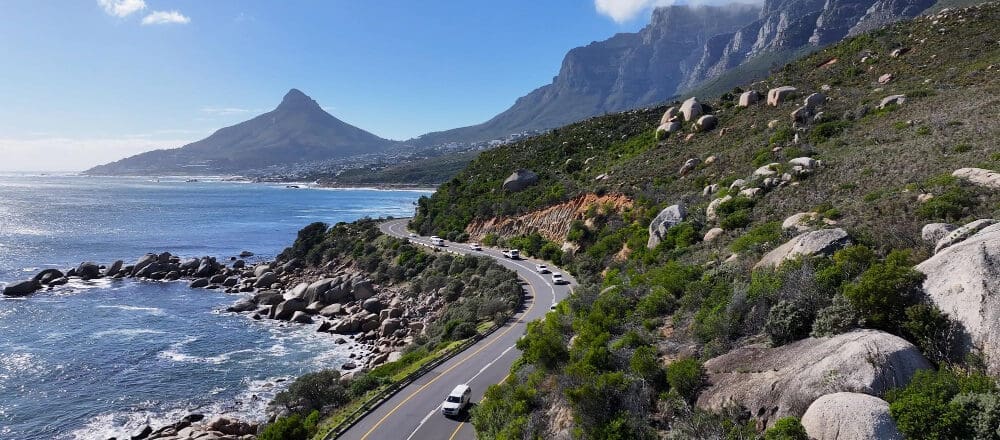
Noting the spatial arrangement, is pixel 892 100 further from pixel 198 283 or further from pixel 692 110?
pixel 198 283

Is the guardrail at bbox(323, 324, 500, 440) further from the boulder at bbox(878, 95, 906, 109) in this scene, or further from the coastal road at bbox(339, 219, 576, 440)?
the boulder at bbox(878, 95, 906, 109)

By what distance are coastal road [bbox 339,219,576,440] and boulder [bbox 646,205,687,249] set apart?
852 centimetres

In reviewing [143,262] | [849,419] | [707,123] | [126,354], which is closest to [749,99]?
[707,123]

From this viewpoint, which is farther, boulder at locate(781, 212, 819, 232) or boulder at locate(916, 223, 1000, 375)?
boulder at locate(781, 212, 819, 232)

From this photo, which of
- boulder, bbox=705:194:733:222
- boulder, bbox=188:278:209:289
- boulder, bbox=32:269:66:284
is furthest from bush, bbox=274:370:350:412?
boulder, bbox=32:269:66:284

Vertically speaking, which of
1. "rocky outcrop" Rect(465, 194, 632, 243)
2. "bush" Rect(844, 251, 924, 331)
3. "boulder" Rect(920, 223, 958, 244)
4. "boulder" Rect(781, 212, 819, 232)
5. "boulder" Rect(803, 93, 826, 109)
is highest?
"boulder" Rect(803, 93, 826, 109)

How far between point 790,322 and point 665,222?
17177mm

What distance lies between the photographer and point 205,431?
77.7 ft

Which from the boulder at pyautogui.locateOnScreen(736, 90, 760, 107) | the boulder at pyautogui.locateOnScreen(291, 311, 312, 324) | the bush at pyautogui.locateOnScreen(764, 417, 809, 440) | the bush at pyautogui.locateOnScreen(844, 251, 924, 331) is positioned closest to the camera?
the bush at pyautogui.locateOnScreen(764, 417, 809, 440)

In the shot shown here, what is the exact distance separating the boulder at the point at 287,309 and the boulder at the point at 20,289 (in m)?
28.0

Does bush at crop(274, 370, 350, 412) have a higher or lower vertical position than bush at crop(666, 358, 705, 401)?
lower

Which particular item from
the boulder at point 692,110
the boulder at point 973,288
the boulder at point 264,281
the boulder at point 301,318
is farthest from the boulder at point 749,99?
the boulder at point 264,281

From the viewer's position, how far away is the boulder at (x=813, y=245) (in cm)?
1498

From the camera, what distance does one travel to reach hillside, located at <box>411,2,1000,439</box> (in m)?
9.50
